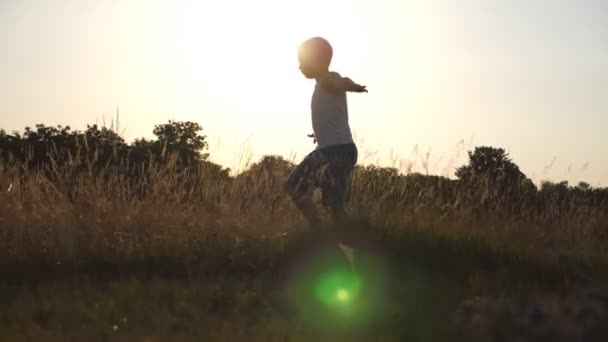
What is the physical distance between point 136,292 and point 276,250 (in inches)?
66.6

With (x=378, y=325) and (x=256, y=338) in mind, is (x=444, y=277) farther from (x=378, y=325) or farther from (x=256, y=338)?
(x=256, y=338)

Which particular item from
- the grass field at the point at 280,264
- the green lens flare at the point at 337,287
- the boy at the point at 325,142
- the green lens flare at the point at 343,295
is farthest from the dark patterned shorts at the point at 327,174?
the green lens flare at the point at 343,295

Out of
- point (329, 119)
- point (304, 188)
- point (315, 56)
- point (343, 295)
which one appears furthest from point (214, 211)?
point (343, 295)

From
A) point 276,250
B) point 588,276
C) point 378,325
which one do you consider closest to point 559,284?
point 588,276

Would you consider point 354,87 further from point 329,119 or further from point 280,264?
point 280,264

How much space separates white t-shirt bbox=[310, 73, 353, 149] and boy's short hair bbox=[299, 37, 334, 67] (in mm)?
245

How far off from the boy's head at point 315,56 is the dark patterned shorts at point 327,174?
0.80m

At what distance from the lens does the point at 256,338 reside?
4.08 m

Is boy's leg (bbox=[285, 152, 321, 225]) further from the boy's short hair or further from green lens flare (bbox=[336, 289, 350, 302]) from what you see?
green lens flare (bbox=[336, 289, 350, 302])

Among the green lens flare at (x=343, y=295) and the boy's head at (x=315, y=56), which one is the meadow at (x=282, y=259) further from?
the boy's head at (x=315, y=56)

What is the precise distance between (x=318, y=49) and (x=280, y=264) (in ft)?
7.37

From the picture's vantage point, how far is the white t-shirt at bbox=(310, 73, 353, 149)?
23.6ft

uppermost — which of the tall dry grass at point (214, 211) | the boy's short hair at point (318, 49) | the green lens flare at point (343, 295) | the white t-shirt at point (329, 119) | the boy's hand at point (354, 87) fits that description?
the boy's short hair at point (318, 49)

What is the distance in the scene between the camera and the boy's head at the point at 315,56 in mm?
7230
